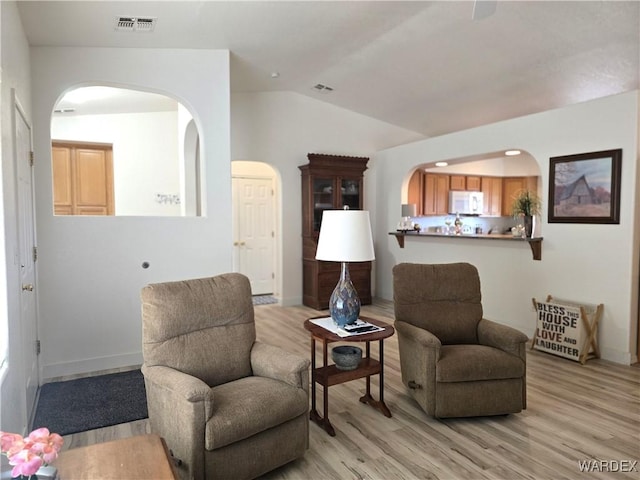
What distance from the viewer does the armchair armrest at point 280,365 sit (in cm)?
227

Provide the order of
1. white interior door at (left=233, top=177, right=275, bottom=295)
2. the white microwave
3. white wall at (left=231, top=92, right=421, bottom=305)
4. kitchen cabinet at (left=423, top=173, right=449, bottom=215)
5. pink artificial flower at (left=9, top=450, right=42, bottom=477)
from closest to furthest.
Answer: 1. pink artificial flower at (left=9, top=450, right=42, bottom=477)
2. white wall at (left=231, top=92, right=421, bottom=305)
3. white interior door at (left=233, top=177, right=275, bottom=295)
4. kitchen cabinet at (left=423, top=173, right=449, bottom=215)
5. the white microwave

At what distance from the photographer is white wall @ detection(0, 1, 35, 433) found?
6.95 feet

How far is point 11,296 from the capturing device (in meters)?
2.24

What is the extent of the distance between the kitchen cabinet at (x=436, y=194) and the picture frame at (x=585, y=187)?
11.2 ft

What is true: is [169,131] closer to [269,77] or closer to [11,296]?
[269,77]

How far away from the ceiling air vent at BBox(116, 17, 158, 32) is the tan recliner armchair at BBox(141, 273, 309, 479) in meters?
2.21

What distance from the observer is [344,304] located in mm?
2688

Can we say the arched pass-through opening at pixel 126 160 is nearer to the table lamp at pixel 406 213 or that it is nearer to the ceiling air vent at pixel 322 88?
the ceiling air vent at pixel 322 88

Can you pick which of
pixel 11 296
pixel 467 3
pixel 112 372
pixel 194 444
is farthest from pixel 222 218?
pixel 467 3

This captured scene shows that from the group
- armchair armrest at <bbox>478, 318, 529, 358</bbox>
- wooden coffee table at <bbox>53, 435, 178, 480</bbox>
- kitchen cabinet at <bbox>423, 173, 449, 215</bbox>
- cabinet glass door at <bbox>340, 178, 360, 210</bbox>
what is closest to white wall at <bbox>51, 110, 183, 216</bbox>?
cabinet glass door at <bbox>340, 178, 360, 210</bbox>

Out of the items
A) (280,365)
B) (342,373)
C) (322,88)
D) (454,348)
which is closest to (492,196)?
(322,88)

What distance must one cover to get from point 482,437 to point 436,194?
5.72 metres

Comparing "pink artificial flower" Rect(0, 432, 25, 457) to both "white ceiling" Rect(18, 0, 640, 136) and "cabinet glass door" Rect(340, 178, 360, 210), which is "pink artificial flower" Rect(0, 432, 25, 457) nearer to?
"white ceiling" Rect(18, 0, 640, 136)

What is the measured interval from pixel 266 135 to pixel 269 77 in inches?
36.2
